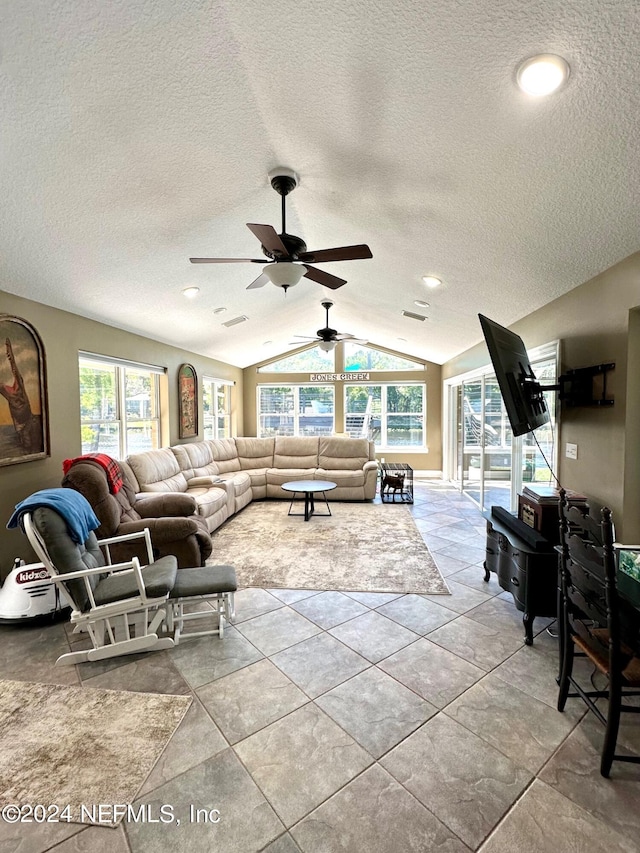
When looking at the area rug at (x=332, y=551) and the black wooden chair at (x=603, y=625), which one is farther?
the area rug at (x=332, y=551)

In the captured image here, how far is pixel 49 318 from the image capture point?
345 centimetres

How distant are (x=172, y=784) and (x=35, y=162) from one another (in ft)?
9.68

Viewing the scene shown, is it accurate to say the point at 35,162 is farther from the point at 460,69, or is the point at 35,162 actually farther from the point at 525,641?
the point at 525,641

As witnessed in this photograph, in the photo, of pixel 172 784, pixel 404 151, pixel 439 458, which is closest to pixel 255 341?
pixel 439 458

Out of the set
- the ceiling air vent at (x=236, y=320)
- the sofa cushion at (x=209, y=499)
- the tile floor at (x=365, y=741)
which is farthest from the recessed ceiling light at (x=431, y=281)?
the sofa cushion at (x=209, y=499)

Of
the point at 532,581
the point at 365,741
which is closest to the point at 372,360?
the point at 532,581

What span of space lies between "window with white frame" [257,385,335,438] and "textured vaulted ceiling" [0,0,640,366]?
533 centimetres

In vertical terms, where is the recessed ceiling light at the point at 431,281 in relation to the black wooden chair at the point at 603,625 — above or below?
above

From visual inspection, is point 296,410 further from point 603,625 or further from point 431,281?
point 603,625

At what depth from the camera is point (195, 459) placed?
19.0 feet

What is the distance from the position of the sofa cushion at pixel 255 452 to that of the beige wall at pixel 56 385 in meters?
2.76

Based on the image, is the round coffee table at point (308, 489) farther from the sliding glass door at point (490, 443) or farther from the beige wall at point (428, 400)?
the beige wall at point (428, 400)

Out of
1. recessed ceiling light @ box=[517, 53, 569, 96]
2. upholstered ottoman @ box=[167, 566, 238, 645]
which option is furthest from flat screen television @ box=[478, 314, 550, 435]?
upholstered ottoman @ box=[167, 566, 238, 645]

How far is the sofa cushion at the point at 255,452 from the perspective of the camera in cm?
707
